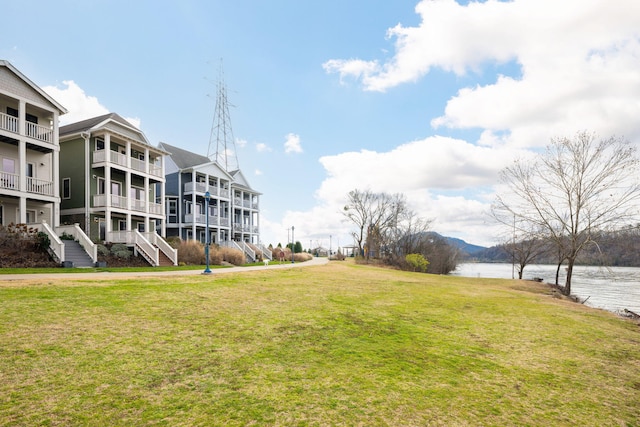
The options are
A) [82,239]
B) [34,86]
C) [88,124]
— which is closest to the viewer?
[82,239]

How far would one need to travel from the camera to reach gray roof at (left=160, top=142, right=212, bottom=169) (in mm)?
37812

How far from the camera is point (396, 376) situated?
501 centimetres

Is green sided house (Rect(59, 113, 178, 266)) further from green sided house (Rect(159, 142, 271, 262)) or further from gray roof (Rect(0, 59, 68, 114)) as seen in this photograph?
green sided house (Rect(159, 142, 271, 262))

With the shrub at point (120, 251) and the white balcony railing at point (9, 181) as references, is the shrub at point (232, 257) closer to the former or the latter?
the shrub at point (120, 251)

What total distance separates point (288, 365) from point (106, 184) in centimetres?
2474

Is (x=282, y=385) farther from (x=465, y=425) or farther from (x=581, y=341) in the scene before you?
(x=581, y=341)

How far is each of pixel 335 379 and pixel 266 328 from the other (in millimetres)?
2522

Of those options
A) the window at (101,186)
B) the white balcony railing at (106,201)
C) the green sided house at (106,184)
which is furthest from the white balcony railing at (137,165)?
the white balcony railing at (106,201)

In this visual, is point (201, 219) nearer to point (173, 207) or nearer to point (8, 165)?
point (173, 207)

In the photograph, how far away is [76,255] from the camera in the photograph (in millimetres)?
19547

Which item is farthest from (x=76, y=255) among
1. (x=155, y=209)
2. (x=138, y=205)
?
(x=155, y=209)

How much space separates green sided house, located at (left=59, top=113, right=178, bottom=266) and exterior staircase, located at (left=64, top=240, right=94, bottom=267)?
128 inches

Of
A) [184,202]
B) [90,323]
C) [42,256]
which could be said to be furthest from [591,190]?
[184,202]

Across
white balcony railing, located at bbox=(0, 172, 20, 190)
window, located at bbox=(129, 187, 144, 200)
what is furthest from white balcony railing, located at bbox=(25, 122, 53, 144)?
window, located at bbox=(129, 187, 144, 200)
